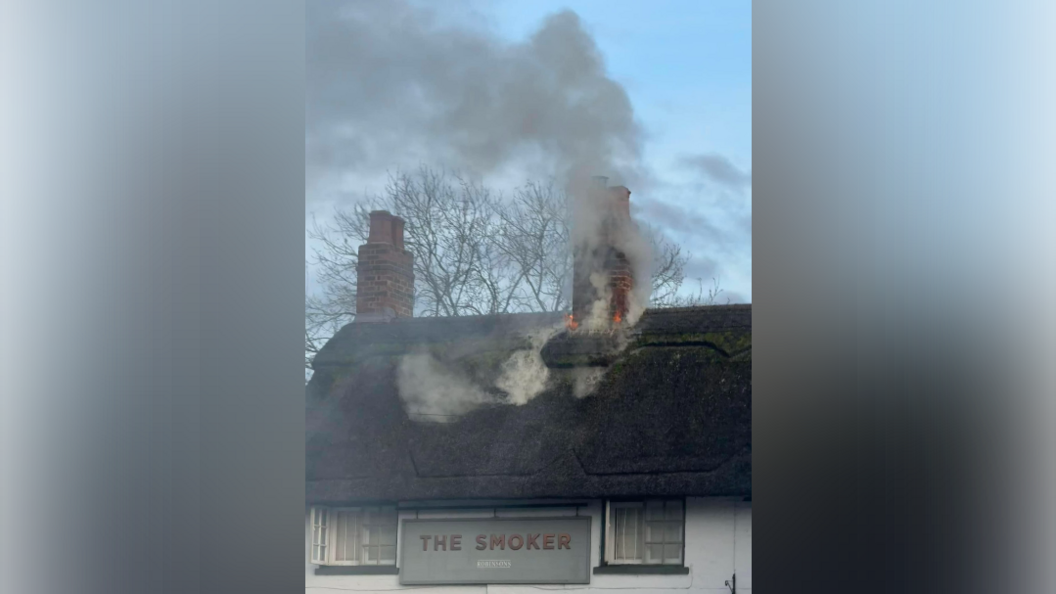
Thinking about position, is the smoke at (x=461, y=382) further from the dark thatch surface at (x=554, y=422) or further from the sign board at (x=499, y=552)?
the sign board at (x=499, y=552)

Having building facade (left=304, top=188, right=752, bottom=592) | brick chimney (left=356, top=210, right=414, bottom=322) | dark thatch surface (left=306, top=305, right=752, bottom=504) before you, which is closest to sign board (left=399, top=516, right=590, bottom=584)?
building facade (left=304, top=188, right=752, bottom=592)

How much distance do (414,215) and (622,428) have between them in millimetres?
3127

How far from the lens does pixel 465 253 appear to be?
32.1 feet

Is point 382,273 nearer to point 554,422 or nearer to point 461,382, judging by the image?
point 461,382

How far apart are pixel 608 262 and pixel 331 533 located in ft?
9.99

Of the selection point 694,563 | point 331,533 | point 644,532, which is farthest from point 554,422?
point 331,533

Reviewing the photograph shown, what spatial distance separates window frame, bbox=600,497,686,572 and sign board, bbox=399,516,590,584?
127mm
